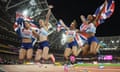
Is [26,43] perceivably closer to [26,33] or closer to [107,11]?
[26,33]

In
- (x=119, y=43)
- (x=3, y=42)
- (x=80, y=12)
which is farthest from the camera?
(x=3, y=42)

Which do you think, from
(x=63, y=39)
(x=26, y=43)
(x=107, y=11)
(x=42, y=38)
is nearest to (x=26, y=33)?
(x=26, y=43)

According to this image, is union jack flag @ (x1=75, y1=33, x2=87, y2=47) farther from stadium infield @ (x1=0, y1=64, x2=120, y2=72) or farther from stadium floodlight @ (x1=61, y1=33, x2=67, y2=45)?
stadium infield @ (x1=0, y1=64, x2=120, y2=72)

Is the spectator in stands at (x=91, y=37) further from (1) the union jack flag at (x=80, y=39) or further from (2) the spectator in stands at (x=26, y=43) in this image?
Answer: (2) the spectator in stands at (x=26, y=43)

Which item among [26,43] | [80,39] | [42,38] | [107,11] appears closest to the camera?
[107,11]

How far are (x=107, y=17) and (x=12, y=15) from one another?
2548mm

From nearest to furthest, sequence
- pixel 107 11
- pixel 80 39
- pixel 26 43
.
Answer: pixel 107 11
pixel 80 39
pixel 26 43

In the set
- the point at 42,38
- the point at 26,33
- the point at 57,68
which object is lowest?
the point at 57,68

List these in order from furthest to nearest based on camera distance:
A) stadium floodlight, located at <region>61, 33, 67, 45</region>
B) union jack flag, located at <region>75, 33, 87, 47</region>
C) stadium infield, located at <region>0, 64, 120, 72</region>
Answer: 1. stadium floodlight, located at <region>61, 33, 67, 45</region>
2. union jack flag, located at <region>75, 33, 87, 47</region>
3. stadium infield, located at <region>0, 64, 120, 72</region>

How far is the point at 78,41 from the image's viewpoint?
8.33 metres

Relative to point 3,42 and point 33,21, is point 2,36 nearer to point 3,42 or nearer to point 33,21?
point 3,42

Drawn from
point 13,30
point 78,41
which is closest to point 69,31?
point 78,41

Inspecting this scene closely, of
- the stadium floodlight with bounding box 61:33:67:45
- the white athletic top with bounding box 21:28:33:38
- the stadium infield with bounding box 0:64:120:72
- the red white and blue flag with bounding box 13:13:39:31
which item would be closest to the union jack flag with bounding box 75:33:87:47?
the stadium floodlight with bounding box 61:33:67:45

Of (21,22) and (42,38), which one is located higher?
(21,22)
